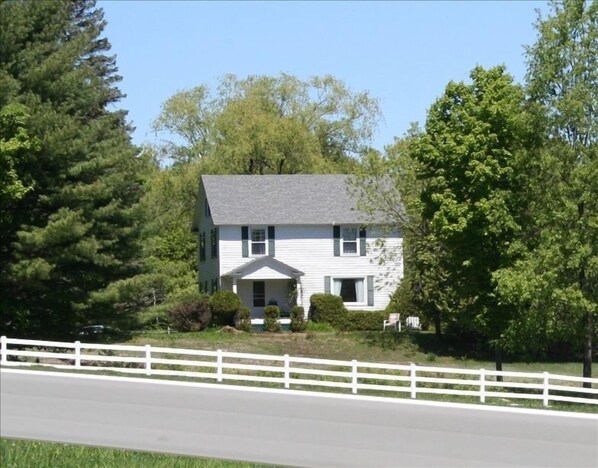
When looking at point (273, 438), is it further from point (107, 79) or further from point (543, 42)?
point (107, 79)

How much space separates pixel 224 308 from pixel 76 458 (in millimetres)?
43047

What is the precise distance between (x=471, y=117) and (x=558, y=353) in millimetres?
14247

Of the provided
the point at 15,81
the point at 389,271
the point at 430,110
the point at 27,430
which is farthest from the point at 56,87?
the point at 27,430

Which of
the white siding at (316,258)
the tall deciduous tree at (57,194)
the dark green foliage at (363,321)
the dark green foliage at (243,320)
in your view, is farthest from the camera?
the white siding at (316,258)

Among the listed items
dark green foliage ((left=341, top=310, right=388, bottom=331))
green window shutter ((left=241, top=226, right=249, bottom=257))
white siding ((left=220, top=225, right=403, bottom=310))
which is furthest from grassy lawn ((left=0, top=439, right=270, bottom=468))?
green window shutter ((left=241, top=226, right=249, bottom=257))

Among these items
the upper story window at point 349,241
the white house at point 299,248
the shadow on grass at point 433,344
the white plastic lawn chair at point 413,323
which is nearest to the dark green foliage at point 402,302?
the white plastic lawn chair at point 413,323

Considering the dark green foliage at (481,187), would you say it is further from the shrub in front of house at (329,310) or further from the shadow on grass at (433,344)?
the shrub in front of house at (329,310)

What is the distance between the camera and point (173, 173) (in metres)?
70.8

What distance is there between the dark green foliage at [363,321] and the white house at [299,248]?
217 centimetres

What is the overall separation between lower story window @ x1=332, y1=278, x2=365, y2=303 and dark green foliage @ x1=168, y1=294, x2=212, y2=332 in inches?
331

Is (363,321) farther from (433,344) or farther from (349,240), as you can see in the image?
(349,240)

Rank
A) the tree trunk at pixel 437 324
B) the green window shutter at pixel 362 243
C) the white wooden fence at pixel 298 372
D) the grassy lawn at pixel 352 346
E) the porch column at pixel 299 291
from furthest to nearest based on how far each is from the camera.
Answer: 1. the green window shutter at pixel 362 243
2. the porch column at pixel 299 291
3. the tree trunk at pixel 437 324
4. the grassy lawn at pixel 352 346
5. the white wooden fence at pixel 298 372

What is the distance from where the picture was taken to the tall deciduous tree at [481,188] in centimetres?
3764

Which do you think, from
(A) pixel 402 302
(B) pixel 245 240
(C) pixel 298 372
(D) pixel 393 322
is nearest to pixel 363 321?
(D) pixel 393 322
